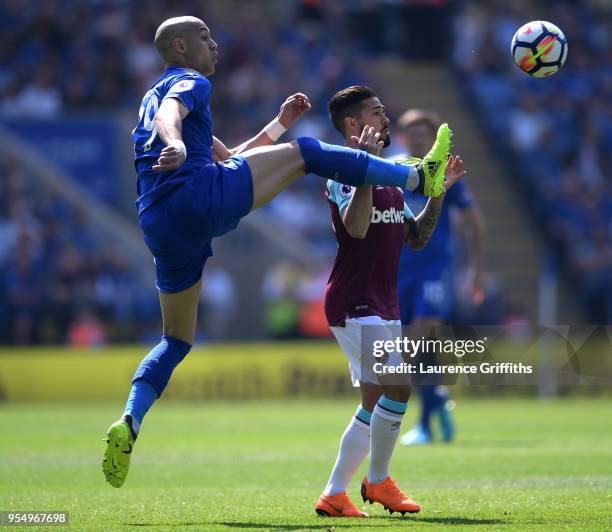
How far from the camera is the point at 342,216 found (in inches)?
305

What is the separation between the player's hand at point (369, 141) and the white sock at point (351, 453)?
1.58m

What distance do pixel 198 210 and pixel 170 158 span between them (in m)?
0.49

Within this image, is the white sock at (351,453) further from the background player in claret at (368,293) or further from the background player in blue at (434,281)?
the background player in blue at (434,281)

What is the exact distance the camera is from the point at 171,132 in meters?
7.08

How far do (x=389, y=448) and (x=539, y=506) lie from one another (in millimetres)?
979

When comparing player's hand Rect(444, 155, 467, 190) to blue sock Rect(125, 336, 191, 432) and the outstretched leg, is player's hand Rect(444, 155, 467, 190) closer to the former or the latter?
the outstretched leg

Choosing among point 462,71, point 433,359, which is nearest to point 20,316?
point 433,359

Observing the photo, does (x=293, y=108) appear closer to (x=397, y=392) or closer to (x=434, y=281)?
(x=397, y=392)

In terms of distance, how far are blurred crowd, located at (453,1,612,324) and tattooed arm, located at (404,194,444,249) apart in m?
16.1

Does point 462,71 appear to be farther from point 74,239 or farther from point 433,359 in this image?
point 433,359

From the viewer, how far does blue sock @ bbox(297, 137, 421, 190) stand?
7.27 m

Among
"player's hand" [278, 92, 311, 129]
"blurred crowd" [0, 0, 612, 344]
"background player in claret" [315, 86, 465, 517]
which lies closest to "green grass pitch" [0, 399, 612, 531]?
"background player in claret" [315, 86, 465, 517]

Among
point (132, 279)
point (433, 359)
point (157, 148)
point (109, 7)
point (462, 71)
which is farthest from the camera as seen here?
point (462, 71)

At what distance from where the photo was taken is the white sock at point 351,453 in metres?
7.67
